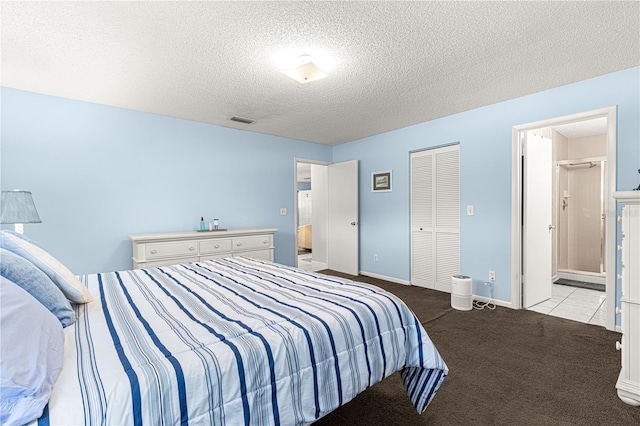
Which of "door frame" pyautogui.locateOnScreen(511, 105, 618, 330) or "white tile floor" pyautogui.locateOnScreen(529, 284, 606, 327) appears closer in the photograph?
"door frame" pyautogui.locateOnScreen(511, 105, 618, 330)

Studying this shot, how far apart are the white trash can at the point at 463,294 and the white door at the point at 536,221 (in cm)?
63

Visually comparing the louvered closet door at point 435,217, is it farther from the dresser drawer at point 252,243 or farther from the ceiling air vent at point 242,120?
the ceiling air vent at point 242,120

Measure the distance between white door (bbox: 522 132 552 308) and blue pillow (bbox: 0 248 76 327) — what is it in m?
4.11

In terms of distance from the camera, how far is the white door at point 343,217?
5391mm

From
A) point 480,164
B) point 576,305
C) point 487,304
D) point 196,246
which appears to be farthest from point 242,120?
point 576,305

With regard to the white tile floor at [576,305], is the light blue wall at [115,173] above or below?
above

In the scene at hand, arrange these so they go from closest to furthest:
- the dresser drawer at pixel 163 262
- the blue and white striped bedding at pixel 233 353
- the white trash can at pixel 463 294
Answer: the blue and white striped bedding at pixel 233 353, the dresser drawer at pixel 163 262, the white trash can at pixel 463 294

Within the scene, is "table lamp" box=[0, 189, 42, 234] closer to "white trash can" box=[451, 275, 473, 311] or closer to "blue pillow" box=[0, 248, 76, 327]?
"blue pillow" box=[0, 248, 76, 327]

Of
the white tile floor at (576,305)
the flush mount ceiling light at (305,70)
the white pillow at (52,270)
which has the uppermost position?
the flush mount ceiling light at (305,70)

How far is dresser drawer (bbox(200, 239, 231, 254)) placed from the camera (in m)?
3.79

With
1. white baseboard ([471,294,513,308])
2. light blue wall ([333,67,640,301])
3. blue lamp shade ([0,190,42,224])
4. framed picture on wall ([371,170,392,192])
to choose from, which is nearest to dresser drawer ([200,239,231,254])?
blue lamp shade ([0,190,42,224])

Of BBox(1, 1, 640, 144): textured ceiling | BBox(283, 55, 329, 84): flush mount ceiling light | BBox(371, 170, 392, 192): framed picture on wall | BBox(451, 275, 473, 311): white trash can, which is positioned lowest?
BBox(451, 275, 473, 311): white trash can

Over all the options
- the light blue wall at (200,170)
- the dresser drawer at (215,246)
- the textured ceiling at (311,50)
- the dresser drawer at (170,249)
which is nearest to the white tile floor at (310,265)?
the light blue wall at (200,170)

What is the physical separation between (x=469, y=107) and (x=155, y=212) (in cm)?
412
